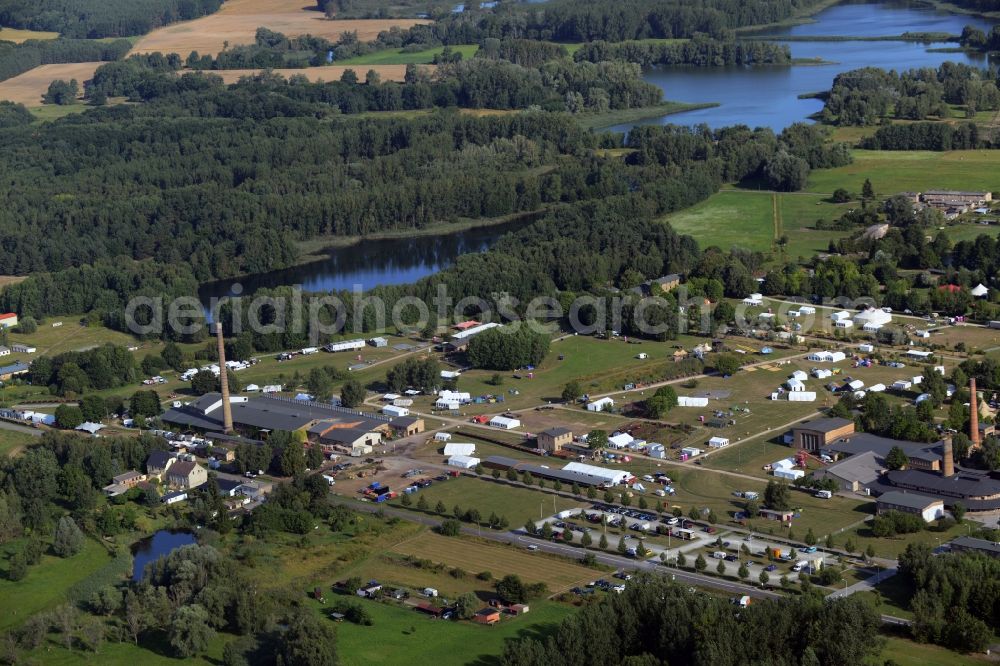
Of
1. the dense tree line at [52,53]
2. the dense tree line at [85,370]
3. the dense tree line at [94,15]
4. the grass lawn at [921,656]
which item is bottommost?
the grass lawn at [921,656]

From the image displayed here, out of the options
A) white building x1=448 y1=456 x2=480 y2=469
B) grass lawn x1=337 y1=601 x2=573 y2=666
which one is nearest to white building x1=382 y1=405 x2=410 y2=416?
white building x1=448 y1=456 x2=480 y2=469

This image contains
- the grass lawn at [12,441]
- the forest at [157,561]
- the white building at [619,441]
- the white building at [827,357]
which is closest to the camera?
the forest at [157,561]

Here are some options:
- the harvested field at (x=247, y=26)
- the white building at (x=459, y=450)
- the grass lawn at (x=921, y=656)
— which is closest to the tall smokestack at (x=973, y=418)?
the grass lawn at (x=921, y=656)

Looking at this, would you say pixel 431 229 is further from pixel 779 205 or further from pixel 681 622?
pixel 681 622

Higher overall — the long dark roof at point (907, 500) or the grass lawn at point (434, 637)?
the long dark roof at point (907, 500)

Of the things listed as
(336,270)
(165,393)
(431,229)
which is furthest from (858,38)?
(165,393)

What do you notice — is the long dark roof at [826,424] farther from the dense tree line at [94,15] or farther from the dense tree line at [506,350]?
the dense tree line at [94,15]

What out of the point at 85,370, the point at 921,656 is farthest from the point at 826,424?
the point at 85,370

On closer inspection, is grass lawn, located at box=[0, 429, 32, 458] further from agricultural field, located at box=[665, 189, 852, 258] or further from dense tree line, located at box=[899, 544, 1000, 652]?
agricultural field, located at box=[665, 189, 852, 258]
